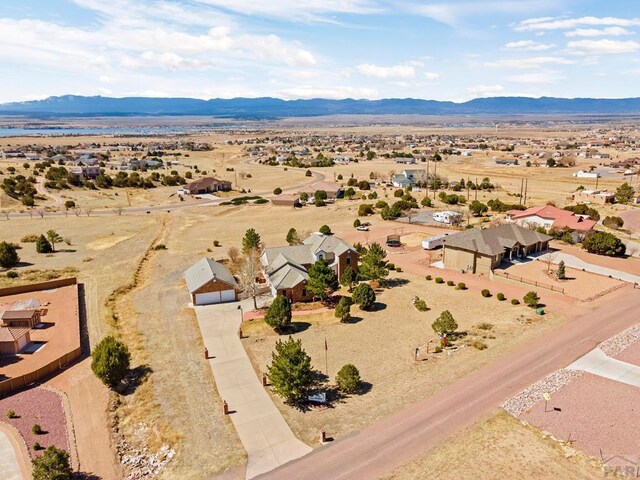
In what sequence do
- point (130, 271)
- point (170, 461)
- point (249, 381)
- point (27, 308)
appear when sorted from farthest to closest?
point (130, 271) → point (27, 308) → point (249, 381) → point (170, 461)

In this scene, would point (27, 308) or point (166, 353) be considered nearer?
point (166, 353)

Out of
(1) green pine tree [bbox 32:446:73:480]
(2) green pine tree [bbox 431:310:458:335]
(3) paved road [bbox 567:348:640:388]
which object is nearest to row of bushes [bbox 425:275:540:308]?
(3) paved road [bbox 567:348:640:388]

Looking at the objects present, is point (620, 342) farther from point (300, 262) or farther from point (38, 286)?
point (38, 286)

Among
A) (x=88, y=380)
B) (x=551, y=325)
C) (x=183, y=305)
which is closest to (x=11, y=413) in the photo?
(x=88, y=380)

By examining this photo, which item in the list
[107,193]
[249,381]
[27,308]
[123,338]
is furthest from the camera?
[107,193]

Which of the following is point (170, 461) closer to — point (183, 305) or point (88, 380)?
point (88, 380)

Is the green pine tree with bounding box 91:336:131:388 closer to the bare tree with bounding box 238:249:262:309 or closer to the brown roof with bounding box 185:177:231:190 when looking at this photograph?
the bare tree with bounding box 238:249:262:309
